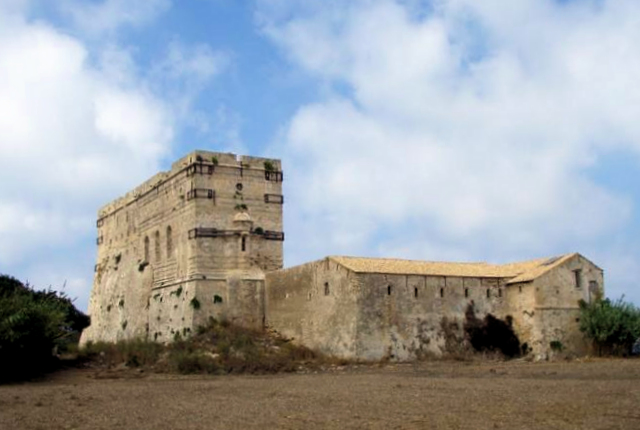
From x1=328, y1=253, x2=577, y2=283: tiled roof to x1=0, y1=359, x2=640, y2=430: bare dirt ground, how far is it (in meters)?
6.55

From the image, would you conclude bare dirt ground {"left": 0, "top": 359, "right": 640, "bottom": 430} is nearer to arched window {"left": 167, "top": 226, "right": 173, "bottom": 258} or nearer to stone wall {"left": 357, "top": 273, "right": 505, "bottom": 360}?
stone wall {"left": 357, "top": 273, "right": 505, "bottom": 360}

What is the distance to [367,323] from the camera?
3072 centimetres

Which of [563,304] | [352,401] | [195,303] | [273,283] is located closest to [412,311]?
[563,304]

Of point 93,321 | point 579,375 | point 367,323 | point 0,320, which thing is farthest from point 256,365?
point 93,321

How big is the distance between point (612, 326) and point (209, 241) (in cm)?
1803

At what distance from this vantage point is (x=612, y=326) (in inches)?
1249

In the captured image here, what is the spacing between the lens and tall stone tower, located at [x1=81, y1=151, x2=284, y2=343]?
36812mm

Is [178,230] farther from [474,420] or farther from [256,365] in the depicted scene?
[474,420]

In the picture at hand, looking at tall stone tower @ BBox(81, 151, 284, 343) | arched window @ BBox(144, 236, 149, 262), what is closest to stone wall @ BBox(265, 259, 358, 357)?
tall stone tower @ BBox(81, 151, 284, 343)

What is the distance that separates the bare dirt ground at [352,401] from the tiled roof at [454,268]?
655 centimetres

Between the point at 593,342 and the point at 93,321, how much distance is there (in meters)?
30.6

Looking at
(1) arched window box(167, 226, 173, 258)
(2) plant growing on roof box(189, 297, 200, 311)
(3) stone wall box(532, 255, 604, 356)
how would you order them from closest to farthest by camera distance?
1. (3) stone wall box(532, 255, 604, 356)
2. (2) plant growing on roof box(189, 297, 200, 311)
3. (1) arched window box(167, 226, 173, 258)

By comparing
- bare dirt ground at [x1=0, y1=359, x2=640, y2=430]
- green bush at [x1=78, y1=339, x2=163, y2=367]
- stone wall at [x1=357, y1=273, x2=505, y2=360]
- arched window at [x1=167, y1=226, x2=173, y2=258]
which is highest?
arched window at [x1=167, y1=226, x2=173, y2=258]

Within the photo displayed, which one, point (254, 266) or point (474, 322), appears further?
point (254, 266)
